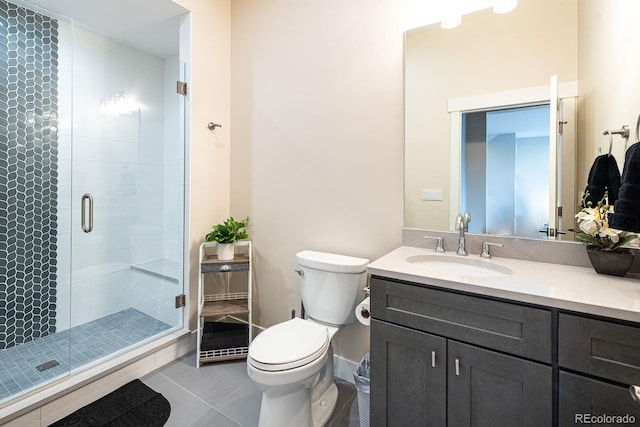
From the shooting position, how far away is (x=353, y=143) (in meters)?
1.77

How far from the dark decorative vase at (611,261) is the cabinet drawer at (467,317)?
47 cm

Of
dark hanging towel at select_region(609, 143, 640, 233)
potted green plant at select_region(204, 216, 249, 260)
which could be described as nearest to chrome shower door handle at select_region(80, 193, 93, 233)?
potted green plant at select_region(204, 216, 249, 260)

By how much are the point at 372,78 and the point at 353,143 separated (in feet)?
1.28

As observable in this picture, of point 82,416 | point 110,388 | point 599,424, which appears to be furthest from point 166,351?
point 599,424

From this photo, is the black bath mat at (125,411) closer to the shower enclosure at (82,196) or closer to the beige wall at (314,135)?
the shower enclosure at (82,196)

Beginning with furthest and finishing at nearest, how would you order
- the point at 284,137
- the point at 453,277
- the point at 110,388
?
the point at 284,137 < the point at 110,388 < the point at 453,277

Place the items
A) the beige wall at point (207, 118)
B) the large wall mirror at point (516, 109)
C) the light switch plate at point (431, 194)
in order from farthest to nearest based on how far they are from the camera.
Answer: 1. the beige wall at point (207, 118)
2. the light switch plate at point (431, 194)
3. the large wall mirror at point (516, 109)

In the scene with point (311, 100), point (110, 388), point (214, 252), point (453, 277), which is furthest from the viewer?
point (214, 252)

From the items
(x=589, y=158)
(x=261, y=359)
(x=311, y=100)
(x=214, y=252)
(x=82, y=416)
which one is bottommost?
(x=82, y=416)

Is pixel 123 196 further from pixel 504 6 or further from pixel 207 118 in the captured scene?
pixel 504 6

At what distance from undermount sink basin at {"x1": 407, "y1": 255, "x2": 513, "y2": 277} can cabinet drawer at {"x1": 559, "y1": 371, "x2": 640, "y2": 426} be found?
463 mm

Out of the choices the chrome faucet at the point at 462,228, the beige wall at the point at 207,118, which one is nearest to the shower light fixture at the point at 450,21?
the chrome faucet at the point at 462,228

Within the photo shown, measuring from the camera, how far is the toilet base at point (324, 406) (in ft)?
4.75

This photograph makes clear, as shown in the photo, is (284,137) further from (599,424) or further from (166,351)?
(599,424)
